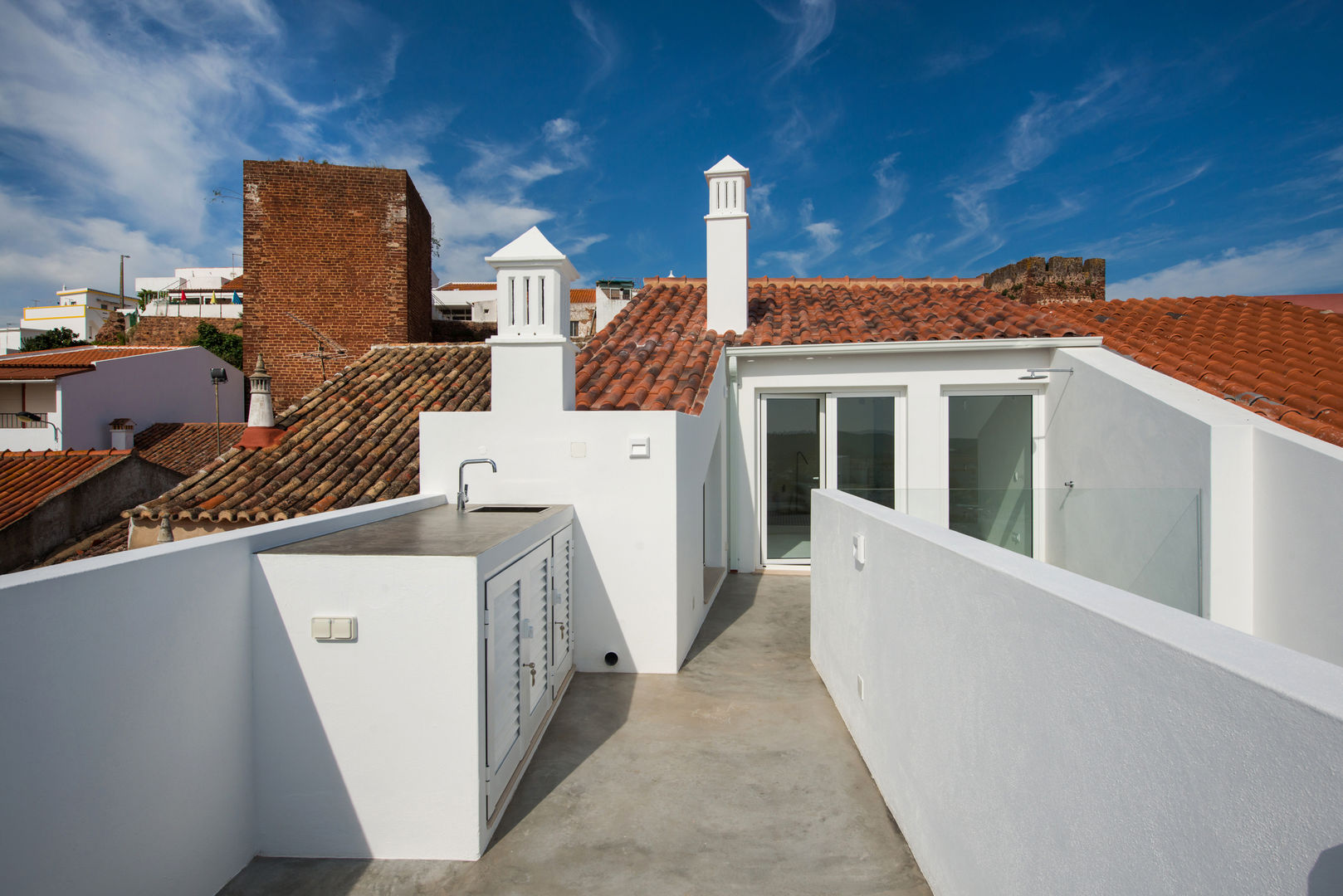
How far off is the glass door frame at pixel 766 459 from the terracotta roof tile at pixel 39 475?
14487mm

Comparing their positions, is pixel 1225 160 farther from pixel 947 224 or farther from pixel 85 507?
pixel 85 507

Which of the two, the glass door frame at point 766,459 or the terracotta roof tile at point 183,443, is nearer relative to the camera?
the glass door frame at point 766,459

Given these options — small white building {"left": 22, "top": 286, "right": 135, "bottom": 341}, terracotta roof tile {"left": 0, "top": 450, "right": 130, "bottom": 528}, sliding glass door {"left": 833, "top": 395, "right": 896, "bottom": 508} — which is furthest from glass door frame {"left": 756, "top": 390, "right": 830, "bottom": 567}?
small white building {"left": 22, "top": 286, "right": 135, "bottom": 341}

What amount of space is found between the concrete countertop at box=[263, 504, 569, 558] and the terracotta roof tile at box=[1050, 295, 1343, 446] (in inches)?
245

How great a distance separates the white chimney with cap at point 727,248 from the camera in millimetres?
9031

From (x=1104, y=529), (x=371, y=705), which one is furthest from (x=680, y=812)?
(x=1104, y=529)

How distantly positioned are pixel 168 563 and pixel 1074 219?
59.8 ft

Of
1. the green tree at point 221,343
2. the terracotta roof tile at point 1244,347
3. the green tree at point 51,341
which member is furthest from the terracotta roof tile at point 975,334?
the green tree at point 51,341

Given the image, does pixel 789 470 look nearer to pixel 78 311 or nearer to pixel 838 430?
pixel 838 430

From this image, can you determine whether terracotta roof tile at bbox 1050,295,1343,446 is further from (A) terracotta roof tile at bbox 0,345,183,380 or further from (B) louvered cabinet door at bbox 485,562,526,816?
(A) terracotta roof tile at bbox 0,345,183,380

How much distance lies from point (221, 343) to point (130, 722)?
3830 centimetres

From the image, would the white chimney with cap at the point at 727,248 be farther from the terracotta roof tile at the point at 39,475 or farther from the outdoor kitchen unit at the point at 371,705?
the terracotta roof tile at the point at 39,475

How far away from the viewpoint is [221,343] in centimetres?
3312

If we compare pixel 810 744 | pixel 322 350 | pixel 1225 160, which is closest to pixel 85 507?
pixel 322 350
